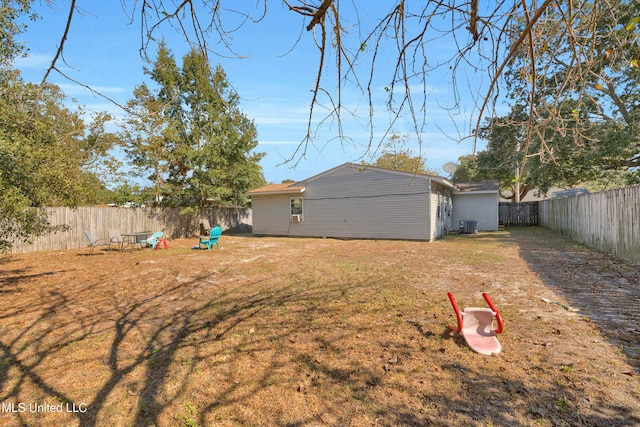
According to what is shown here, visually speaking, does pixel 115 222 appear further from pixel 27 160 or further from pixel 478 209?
pixel 478 209

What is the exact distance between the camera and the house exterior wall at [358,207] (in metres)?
14.2

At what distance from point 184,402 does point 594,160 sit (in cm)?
1822

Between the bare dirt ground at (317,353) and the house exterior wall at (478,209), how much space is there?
12656 mm

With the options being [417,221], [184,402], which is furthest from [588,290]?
[417,221]

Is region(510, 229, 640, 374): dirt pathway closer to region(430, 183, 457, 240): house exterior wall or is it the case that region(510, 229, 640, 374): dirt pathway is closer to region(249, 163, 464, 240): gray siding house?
region(430, 183, 457, 240): house exterior wall

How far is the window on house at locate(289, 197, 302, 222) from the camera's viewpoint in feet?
57.9

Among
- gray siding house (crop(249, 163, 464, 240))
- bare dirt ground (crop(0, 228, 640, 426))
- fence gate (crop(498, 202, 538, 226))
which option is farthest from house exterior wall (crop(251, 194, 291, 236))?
fence gate (crop(498, 202, 538, 226))

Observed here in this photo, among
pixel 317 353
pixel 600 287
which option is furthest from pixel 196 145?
pixel 600 287

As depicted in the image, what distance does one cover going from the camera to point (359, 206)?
52.0 ft

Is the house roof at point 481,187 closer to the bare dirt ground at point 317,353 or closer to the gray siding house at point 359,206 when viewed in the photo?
the gray siding house at point 359,206

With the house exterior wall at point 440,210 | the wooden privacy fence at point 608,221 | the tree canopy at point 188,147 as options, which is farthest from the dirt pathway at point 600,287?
the tree canopy at point 188,147

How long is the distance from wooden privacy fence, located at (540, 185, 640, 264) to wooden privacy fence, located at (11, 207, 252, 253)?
15614 mm

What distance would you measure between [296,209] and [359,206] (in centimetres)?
385

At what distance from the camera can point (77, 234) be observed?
12852mm
